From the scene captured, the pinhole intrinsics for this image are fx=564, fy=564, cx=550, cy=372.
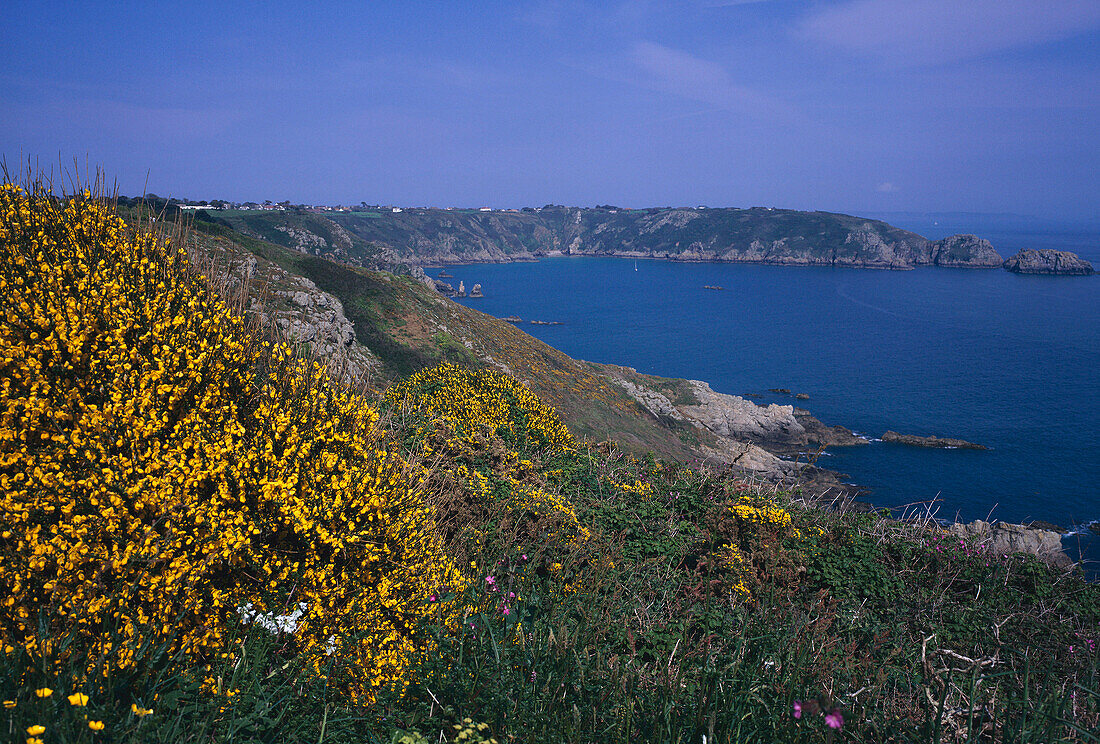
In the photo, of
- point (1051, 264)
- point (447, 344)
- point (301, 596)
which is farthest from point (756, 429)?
point (1051, 264)

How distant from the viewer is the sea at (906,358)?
39.1 metres

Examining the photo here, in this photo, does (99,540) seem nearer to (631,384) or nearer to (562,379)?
(562,379)

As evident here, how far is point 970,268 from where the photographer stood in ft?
563

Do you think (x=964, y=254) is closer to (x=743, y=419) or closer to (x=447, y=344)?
(x=743, y=419)

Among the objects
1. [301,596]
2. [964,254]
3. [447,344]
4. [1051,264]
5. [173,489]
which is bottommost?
[447,344]

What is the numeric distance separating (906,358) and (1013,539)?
65.3m

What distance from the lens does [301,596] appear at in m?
3.97

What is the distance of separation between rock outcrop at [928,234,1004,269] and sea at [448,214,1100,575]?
19.3 m

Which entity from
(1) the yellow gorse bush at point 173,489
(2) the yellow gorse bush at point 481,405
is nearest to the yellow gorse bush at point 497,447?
(2) the yellow gorse bush at point 481,405

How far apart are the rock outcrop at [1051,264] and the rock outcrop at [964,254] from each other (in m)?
10.1

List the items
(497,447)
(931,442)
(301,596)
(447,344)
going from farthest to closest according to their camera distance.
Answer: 1. (931,442)
2. (447,344)
3. (497,447)
4. (301,596)

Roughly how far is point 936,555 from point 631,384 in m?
37.2

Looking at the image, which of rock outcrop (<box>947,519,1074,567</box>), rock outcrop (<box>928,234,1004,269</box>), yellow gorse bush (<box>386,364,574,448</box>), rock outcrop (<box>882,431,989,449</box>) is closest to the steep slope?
rock outcrop (<box>882,431,989,449</box>)

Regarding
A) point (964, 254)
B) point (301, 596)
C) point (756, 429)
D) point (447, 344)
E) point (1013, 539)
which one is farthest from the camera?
point (964, 254)
